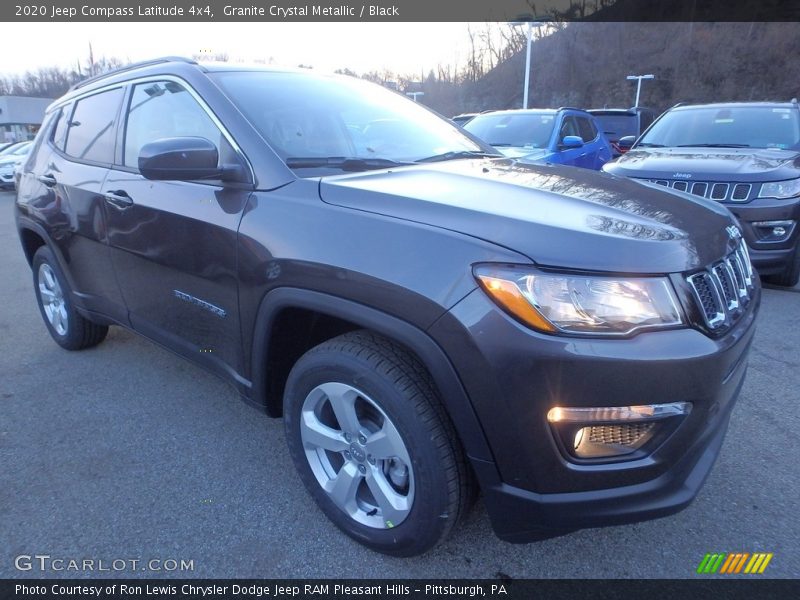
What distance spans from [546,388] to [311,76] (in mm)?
2226

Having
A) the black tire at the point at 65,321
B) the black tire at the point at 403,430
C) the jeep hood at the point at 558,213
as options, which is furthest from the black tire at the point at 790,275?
the black tire at the point at 65,321

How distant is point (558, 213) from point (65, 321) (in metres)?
3.64

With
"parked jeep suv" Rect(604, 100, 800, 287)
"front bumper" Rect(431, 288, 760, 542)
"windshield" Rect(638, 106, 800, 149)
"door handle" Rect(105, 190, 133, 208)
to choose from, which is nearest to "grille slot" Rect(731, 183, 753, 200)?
"parked jeep suv" Rect(604, 100, 800, 287)

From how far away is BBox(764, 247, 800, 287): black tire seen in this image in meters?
4.96

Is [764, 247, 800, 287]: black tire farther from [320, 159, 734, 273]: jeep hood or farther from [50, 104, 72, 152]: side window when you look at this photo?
[50, 104, 72, 152]: side window

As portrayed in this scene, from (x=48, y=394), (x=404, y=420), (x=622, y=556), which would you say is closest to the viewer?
(x=404, y=420)

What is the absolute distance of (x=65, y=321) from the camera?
13.0 ft

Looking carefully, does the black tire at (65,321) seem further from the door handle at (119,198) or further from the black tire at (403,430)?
the black tire at (403,430)

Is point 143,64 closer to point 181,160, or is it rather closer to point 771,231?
point 181,160

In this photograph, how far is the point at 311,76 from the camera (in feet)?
9.80

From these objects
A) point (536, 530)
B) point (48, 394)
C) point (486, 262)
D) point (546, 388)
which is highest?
point (486, 262)

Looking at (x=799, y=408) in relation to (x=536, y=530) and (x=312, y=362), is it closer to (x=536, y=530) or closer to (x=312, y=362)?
(x=536, y=530)
